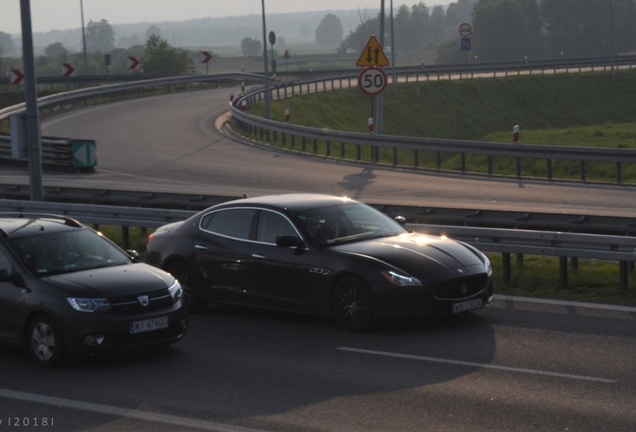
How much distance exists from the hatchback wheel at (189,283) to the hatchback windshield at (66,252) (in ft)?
5.63

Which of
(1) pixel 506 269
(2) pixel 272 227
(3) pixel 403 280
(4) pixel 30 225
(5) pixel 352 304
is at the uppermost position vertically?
(4) pixel 30 225

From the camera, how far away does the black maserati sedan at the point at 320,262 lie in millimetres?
12406

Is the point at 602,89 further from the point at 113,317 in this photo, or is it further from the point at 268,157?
the point at 113,317

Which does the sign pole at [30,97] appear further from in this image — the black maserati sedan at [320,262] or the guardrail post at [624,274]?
the guardrail post at [624,274]

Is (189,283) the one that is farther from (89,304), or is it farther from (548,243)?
(548,243)

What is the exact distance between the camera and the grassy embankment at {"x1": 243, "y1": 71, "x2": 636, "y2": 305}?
45.5m

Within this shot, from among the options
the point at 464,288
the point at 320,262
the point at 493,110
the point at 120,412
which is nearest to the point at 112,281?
the point at 120,412

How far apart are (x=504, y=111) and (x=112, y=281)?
5198 centimetres

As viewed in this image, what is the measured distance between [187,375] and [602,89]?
200ft

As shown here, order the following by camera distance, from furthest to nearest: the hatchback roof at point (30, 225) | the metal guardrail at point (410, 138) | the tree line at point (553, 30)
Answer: the tree line at point (553, 30) < the metal guardrail at point (410, 138) < the hatchback roof at point (30, 225)

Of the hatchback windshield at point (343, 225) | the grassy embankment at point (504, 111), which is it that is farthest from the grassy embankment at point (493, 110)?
the hatchback windshield at point (343, 225)

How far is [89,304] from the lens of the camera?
11.2 metres

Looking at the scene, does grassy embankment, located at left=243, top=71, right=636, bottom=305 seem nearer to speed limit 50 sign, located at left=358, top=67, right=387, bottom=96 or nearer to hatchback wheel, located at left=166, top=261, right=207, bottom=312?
speed limit 50 sign, located at left=358, top=67, right=387, bottom=96

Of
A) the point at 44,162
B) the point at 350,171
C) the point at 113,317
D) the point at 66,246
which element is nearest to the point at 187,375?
the point at 113,317
